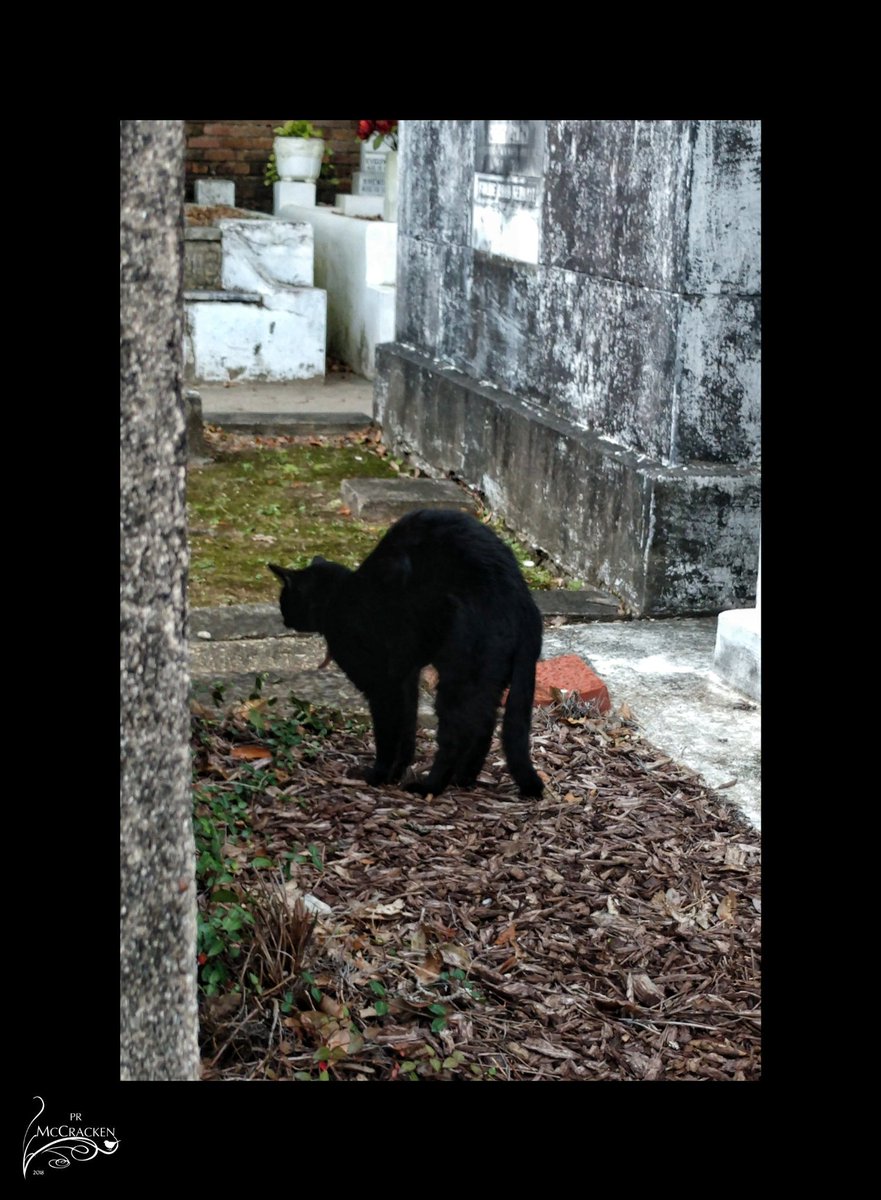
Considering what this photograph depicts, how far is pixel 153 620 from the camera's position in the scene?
194cm

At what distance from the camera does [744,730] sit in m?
4.71

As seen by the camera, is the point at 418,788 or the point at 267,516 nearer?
the point at 418,788

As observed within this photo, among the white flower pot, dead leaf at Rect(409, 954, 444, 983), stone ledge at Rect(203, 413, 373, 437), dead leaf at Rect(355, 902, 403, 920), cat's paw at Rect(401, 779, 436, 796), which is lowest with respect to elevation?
dead leaf at Rect(409, 954, 444, 983)

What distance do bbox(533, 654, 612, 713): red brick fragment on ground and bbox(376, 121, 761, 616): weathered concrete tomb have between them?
1.00m

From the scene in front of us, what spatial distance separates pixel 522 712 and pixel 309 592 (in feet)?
2.66

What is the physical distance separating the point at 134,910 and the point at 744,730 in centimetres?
306

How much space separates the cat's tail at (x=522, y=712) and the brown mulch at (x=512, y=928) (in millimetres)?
110

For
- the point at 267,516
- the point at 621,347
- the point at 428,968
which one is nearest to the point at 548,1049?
the point at 428,968

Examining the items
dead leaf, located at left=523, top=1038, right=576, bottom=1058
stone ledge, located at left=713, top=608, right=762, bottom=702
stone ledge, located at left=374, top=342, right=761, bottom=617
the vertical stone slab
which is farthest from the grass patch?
the vertical stone slab

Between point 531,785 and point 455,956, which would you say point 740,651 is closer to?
point 531,785

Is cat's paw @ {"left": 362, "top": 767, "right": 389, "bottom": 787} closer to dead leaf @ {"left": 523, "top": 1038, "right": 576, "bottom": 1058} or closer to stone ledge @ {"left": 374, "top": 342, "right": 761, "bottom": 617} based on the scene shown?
dead leaf @ {"left": 523, "top": 1038, "right": 576, "bottom": 1058}

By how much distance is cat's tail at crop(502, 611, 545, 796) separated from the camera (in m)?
3.93
